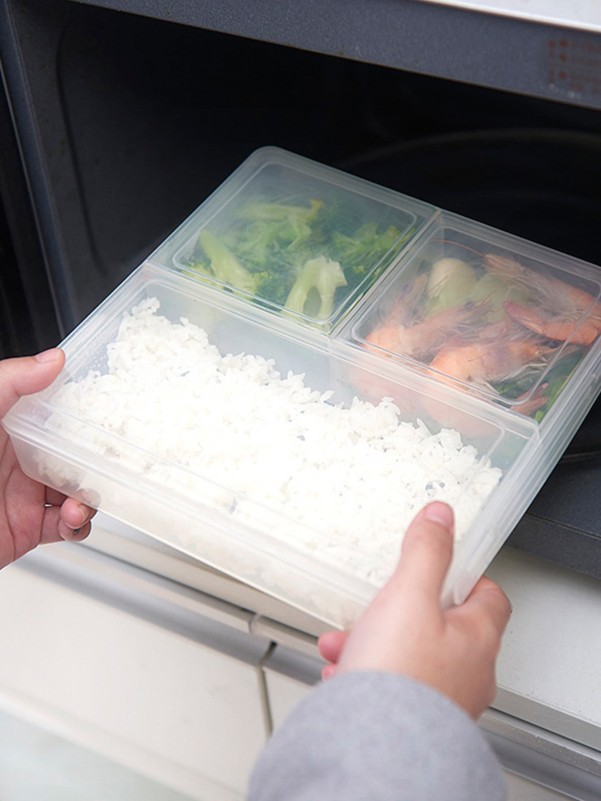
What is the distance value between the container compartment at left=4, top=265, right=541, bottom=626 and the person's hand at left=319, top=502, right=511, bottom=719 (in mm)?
31

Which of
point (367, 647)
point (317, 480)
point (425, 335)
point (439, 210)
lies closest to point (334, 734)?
point (367, 647)

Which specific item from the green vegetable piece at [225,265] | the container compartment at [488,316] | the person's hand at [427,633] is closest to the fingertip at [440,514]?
the person's hand at [427,633]

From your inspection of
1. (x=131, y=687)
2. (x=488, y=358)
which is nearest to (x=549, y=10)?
(x=488, y=358)

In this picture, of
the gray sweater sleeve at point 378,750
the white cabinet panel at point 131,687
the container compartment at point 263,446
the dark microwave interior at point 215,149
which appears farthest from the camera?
the white cabinet panel at point 131,687

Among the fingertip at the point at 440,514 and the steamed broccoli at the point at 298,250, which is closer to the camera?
the fingertip at the point at 440,514

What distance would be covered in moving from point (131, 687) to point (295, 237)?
1.43ft

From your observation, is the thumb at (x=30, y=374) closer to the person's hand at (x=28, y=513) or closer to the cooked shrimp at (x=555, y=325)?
the person's hand at (x=28, y=513)

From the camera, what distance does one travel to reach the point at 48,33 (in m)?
0.58

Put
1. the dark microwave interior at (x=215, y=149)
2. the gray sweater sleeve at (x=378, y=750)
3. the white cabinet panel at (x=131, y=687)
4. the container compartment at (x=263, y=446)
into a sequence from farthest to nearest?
1. the white cabinet panel at (x=131, y=687)
2. the dark microwave interior at (x=215, y=149)
3. the container compartment at (x=263, y=446)
4. the gray sweater sleeve at (x=378, y=750)

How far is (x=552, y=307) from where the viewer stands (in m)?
0.60

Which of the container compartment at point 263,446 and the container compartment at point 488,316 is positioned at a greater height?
the container compartment at point 488,316

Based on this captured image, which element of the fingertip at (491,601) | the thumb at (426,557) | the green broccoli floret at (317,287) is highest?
the thumb at (426,557)

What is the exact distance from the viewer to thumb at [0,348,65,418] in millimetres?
548

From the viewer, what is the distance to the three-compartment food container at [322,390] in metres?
0.50
